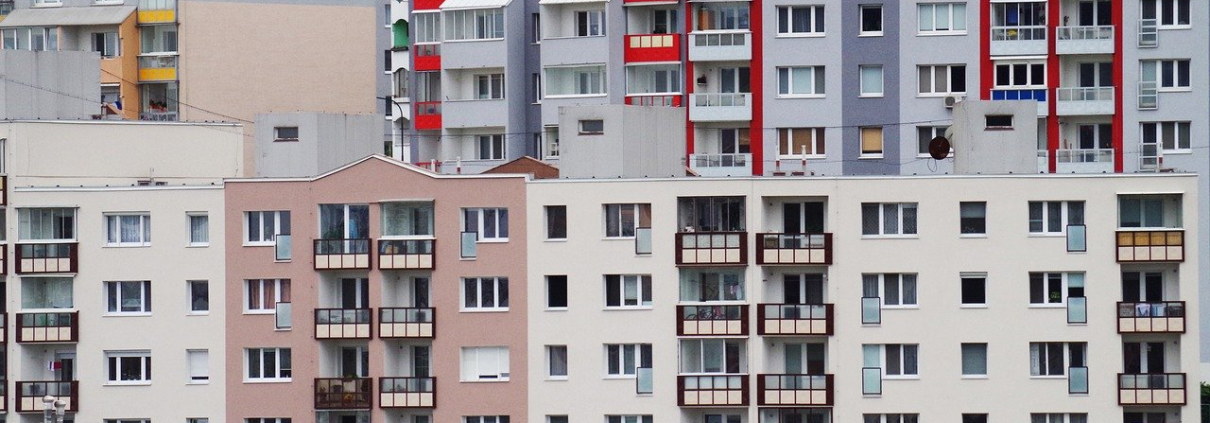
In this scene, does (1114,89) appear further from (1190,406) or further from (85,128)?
(85,128)

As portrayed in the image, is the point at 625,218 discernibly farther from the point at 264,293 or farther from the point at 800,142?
the point at 800,142

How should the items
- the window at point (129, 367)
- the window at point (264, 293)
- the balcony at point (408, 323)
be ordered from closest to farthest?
the balcony at point (408, 323), the window at point (264, 293), the window at point (129, 367)

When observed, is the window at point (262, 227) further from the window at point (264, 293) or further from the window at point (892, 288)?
the window at point (892, 288)

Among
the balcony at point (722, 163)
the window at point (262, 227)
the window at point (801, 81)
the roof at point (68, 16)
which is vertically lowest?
the window at point (262, 227)

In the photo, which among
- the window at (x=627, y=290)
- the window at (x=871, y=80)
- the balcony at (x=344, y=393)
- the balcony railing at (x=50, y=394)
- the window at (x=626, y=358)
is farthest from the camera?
the window at (x=871, y=80)

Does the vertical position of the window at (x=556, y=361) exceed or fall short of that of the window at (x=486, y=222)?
it falls short

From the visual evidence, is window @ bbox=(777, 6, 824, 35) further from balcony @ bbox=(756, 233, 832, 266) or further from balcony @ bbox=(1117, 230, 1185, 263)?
balcony @ bbox=(1117, 230, 1185, 263)

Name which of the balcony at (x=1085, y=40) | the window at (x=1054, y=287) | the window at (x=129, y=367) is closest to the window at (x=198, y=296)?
the window at (x=129, y=367)

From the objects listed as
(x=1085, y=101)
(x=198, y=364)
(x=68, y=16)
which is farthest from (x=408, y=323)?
(x=68, y=16)

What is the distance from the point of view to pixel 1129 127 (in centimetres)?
10644

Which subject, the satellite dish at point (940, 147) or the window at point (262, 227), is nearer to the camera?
the window at point (262, 227)

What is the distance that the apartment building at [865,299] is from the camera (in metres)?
81.9

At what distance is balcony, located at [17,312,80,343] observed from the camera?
284 ft

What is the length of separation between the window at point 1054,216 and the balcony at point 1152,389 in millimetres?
5275
